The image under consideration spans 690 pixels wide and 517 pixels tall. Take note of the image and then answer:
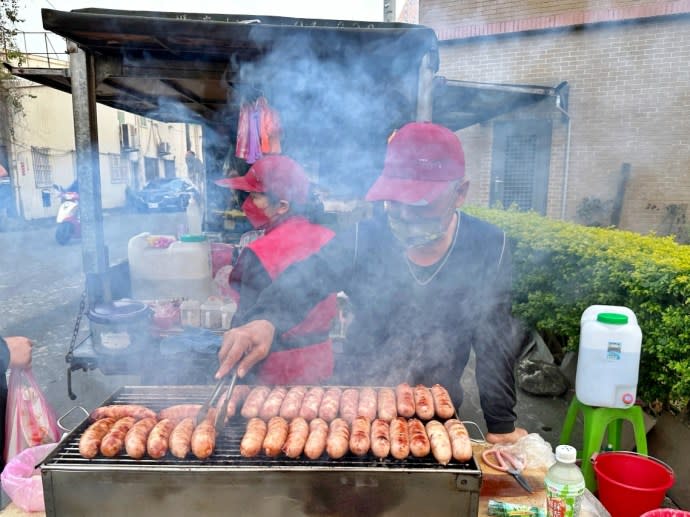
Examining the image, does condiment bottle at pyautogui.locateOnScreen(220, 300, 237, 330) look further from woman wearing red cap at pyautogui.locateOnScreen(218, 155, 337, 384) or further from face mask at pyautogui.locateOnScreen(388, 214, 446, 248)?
face mask at pyautogui.locateOnScreen(388, 214, 446, 248)

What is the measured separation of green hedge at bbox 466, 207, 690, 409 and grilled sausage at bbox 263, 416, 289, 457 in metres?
2.74

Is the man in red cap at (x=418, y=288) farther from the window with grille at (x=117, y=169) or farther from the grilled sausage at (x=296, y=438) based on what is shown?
the window with grille at (x=117, y=169)

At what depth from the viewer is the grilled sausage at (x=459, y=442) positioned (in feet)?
5.80

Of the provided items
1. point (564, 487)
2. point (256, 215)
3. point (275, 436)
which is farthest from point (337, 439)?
point (256, 215)

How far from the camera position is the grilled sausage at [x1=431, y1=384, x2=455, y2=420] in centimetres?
211

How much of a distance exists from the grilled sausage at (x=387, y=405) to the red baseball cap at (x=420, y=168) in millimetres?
875

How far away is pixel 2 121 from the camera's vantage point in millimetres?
19484

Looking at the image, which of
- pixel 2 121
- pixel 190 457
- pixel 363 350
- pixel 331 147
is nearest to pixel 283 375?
pixel 363 350

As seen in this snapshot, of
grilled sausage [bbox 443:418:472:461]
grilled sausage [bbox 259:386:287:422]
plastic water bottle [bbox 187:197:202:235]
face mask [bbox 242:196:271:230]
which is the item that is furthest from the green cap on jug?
plastic water bottle [bbox 187:197:202:235]

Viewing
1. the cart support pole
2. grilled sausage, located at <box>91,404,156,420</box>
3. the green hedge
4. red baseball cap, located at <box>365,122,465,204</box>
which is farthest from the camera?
the cart support pole

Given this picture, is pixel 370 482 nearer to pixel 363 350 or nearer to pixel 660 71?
pixel 363 350

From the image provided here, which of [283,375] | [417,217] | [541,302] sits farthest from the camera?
[541,302]

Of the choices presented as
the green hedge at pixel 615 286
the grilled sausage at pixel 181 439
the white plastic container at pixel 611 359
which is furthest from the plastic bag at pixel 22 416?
the green hedge at pixel 615 286

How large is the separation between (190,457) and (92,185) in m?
3.24
